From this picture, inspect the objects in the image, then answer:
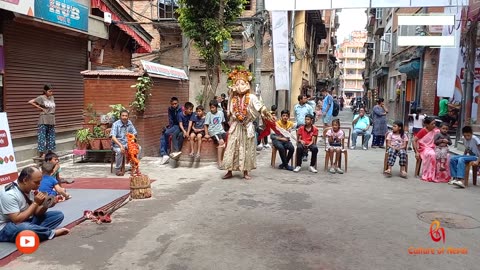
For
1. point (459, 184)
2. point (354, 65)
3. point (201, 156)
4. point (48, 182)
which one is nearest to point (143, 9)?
point (201, 156)

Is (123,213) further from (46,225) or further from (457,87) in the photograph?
(457,87)

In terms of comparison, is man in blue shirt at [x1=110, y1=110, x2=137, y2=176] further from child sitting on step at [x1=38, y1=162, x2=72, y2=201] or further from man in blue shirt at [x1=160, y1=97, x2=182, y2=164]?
child sitting on step at [x1=38, y1=162, x2=72, y2=201]

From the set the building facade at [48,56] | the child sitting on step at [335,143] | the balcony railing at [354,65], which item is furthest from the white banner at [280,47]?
the balcony railing at [354,65]

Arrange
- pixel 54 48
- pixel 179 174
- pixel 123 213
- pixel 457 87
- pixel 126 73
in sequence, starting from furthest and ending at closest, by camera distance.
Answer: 1. pixel 457 87
2. pixel 54 48
3. pixel 126 73
4. pixel 179 174
5. pixel 123 213

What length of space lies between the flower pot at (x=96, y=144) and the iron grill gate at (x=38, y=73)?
4.48 feet

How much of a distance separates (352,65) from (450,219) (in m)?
110

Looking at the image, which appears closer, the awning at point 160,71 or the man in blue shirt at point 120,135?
the man in blue shirt at point 120,135

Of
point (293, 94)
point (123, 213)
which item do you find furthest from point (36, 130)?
point (293, 94)

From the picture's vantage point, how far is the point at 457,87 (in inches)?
629

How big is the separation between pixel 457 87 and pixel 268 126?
929cm

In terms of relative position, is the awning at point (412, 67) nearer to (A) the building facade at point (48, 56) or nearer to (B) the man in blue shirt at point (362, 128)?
(B) the man in blue shirt at point (362, 128)

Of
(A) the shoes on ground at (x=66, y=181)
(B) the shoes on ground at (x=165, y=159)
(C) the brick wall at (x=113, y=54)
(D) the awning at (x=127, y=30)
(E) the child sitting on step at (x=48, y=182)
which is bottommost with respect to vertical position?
(A) the shoes on ground at (x=66, y=181)

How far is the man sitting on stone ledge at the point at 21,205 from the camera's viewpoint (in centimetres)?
469

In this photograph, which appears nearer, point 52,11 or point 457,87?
point 52,11
